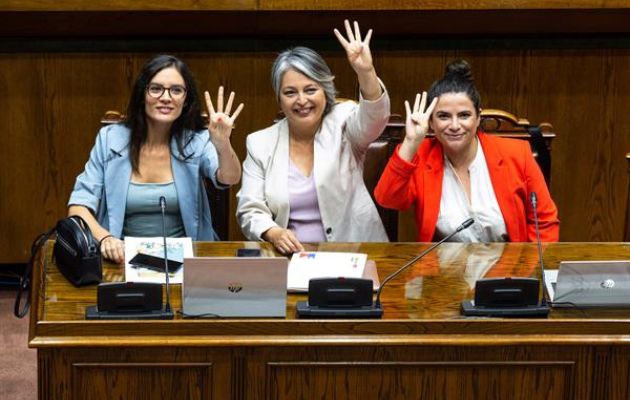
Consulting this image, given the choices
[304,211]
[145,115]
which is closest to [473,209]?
[304,211]

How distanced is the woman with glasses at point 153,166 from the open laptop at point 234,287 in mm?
798

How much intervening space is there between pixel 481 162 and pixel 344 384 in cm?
99

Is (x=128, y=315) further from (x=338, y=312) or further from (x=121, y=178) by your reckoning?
(x=121, y=178)

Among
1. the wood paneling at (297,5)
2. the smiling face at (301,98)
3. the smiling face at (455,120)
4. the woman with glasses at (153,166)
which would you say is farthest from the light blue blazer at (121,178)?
the wood paneling at (297,5)

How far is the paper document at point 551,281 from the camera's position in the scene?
235 centimetres

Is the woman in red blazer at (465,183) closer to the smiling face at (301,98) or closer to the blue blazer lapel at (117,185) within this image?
the smiling face at (301,98)

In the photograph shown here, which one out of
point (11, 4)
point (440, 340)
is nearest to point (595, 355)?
point (440, 340)

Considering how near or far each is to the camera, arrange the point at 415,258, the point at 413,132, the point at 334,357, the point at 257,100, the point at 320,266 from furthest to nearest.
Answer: the point at 257,100
the point at 413,132
the point at 415,258
the point at 320,266
the point at 334,357

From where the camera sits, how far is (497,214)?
2.91 meters

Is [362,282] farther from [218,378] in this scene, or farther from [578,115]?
[578,115]

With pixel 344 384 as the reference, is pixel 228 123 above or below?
above

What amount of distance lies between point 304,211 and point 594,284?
0.96 m

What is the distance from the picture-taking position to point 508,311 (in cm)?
222

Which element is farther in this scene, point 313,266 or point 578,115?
point 578,115
